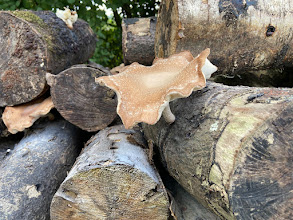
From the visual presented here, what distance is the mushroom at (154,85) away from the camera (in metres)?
1.32

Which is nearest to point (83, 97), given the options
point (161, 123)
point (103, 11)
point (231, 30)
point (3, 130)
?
point (161, 123)

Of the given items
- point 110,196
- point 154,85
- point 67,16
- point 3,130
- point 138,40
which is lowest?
point 3,130

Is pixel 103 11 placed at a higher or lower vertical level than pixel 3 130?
higher

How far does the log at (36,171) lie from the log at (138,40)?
4.62 feet

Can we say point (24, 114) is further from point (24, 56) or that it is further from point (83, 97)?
point (83, 97)

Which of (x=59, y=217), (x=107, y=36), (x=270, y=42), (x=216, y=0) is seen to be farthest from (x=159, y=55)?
(x=107, y=36)

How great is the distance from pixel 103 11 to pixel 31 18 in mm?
1976

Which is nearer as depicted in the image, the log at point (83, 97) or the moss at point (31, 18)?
the log at point (83, 97)

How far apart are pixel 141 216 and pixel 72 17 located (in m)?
Result: 2.63

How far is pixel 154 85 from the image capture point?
155cm

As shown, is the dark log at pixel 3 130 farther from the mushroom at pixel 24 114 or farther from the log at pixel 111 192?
the log at pixel 111 192

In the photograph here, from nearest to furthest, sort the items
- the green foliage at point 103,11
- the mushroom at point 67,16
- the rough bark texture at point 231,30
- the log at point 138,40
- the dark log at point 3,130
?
the rough bark texture at point 231,30
the dark log at point 3,130
the mushroom at point 67,16
the log at point 138,40
the green foliage at point 103,11

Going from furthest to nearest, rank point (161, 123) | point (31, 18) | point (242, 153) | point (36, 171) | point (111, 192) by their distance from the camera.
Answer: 1. point (31, 18)
2. point (36, 171)
3. point (161, 123)
4. point (111, 192)
5. point (242, 153)

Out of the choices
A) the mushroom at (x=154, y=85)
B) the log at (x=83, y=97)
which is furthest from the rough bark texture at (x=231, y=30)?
the log at (x=83, y=97)
